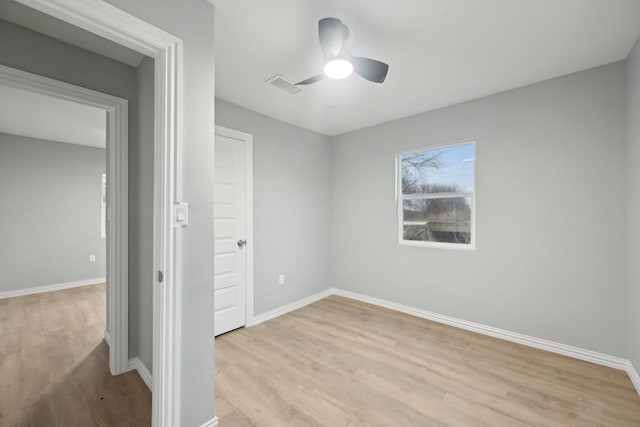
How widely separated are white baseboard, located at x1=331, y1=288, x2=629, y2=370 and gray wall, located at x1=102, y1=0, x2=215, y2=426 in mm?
2601

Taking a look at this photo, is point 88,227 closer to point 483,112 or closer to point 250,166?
point 250,166

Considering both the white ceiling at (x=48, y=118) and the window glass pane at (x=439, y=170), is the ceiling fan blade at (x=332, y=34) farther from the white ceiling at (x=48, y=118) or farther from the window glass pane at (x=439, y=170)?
the white ceiling at (x=48, y=118)

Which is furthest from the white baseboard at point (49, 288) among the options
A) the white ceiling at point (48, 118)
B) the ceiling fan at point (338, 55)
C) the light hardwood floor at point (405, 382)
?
the ceiling fan at point (338, 55)

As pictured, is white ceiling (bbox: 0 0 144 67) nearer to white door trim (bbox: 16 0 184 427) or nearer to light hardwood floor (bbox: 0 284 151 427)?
white door trim (bbox: 16 0 184 427)

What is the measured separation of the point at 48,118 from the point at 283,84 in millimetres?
3371

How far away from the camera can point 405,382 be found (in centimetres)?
210

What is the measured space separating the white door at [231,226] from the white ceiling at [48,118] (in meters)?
1.55

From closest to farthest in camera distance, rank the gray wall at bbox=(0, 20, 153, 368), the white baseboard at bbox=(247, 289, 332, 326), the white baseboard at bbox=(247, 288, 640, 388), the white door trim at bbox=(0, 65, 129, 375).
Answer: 1. the gray wall at bbox=(0, 20, 153, 368)
2. the white door trim at bbox=(0, 65, 129, 375)
3. the white baseboard at bbox=(247, 288, 640, 388)
4. the white baseboard at bbox=(247, 289, 332, 326)

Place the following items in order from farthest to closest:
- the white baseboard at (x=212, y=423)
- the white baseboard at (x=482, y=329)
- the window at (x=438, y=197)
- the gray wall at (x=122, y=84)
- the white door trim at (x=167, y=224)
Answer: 1. the window at (x=438, y=197)
2. the white baseboard at (x=482, y=329)
3. the gray wall at (x=122, y=84)
4. the white baseboard at (x=212, y=423)
5. the white door trim at (x=167, y=224)

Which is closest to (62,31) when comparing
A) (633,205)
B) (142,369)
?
(142,369)

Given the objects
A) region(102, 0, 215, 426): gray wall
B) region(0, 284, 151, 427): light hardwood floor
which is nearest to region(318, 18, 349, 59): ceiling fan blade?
region(102, 0, 215, 426): gray wall

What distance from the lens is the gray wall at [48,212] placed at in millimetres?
4141

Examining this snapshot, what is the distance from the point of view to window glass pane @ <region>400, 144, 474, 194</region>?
3105 mm

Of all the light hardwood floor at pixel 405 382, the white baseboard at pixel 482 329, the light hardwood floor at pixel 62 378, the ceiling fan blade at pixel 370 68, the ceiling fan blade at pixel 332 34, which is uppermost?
the ceiling fan blade at pixel 332 34
